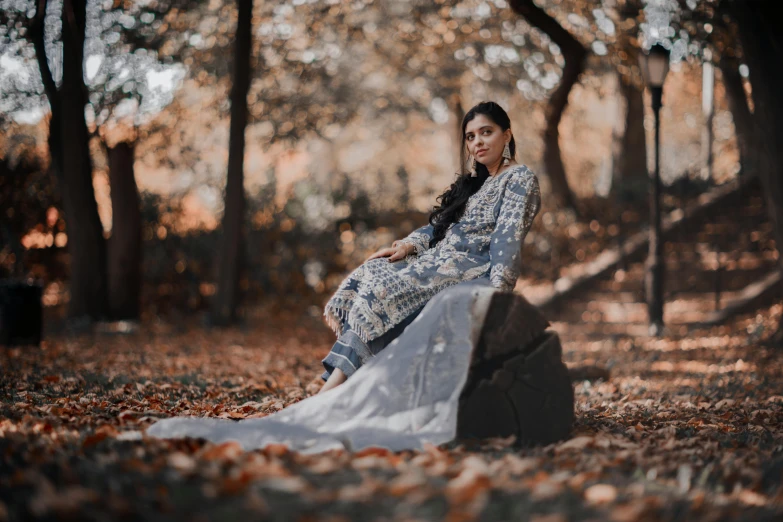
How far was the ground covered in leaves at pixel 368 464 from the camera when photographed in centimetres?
235

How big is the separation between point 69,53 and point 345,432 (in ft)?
29.8

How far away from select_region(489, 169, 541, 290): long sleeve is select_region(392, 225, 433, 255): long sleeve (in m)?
0.47

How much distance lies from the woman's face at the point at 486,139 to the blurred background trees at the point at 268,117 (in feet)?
15.2

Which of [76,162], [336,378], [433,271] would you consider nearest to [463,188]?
[433,271]

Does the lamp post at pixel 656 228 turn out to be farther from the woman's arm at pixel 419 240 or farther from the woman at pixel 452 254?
the woman's arm at pixel 419 240

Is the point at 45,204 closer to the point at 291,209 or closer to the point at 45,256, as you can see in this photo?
A: the point at 45,256

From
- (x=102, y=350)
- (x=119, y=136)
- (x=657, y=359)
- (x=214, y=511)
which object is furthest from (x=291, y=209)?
(x=214, y=511)

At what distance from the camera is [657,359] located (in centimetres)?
813

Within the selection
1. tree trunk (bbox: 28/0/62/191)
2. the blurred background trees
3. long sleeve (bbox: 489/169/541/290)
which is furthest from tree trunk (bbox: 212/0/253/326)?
long sleeve (bbox: 489/169/541/290)

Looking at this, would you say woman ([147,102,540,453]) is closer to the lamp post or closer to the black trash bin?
the black trash bin

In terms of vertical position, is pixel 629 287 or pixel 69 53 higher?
pixel 69 53

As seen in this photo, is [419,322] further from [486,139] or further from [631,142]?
[631,142]

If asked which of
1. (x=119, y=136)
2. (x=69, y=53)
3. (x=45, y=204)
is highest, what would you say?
(x=69, y=53)

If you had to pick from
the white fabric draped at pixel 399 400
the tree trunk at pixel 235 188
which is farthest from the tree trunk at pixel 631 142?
the white fabric draped at pixel 399 400
